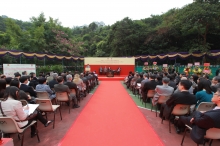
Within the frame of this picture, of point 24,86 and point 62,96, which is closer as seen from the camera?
point 24,86

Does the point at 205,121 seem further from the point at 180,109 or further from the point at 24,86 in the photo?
the point at 24,86

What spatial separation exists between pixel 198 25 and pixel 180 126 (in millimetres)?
14326

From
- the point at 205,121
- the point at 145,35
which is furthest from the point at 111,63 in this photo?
the point at 205,121

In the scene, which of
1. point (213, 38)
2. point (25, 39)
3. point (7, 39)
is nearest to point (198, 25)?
point (213, 38)

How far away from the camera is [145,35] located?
71.3ft

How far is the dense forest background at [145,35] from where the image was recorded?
48.2 ft

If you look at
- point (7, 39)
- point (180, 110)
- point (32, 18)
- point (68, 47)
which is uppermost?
point (32, 18)

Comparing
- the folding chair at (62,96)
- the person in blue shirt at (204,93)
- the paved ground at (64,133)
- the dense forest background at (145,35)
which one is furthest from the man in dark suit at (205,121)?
the dense forest background at (145,35)

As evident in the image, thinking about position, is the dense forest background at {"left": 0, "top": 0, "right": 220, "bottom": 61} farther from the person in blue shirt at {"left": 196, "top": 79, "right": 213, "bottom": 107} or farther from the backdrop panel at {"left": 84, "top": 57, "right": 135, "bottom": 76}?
the person in blue shirt at {"left": 196, "top": 79, "right": 213, "bottom": 107}

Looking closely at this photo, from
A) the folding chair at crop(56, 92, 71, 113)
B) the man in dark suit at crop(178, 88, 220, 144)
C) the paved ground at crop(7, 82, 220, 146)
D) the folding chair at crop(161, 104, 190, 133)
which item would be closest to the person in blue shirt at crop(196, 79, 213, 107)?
the folding chair at crop(161, 104, 190, 133)

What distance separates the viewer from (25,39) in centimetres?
1733

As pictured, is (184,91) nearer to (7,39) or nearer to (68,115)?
(68,115)

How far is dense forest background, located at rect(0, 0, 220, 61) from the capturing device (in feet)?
48.2

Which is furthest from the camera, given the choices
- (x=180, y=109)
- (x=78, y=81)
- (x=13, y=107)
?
(x=78, y=81)
